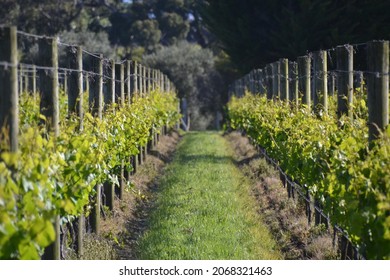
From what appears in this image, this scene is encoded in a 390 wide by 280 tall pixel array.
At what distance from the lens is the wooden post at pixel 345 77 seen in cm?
931

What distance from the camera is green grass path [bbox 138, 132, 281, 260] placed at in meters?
9.15

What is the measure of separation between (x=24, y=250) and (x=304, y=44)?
23.3 m

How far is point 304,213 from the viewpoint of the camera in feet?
38.8

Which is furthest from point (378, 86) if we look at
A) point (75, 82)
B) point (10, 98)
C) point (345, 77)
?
point (75, 82)

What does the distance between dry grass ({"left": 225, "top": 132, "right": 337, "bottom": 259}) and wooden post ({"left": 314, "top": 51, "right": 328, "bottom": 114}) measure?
1462mm

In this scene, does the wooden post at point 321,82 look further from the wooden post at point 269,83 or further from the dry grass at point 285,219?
the wooden post at point 269,83

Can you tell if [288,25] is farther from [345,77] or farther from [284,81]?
[345,77]

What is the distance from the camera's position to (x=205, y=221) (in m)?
10.9

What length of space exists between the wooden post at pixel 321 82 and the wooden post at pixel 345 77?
100cm

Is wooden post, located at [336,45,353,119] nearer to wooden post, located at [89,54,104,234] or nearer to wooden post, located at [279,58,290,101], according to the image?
wooden post, located at [89,54,104,234]

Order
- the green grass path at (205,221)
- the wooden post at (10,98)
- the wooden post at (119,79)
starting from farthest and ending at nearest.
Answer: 1. the wooden post at (119,79)
2. the green grass path at (205,221)
3. the wooden post at (10,98)

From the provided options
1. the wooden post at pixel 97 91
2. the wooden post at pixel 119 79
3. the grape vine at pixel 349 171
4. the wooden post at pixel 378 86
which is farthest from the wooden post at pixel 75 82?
the wooden post at pixel 119 79
